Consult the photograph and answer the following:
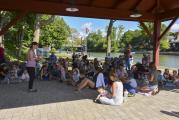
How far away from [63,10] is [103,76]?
141 inches

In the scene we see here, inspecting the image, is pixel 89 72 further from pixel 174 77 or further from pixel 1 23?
pixel 1 23

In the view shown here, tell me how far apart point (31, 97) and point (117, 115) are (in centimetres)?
278

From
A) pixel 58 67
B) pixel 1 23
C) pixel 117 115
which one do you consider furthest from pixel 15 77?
pixel 1 23

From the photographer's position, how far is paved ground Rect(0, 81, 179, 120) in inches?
247

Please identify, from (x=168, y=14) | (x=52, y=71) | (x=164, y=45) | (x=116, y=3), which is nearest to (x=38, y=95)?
(x=52, y=71)

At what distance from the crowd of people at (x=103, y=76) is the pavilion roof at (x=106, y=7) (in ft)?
6.13

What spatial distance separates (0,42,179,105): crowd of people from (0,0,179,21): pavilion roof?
1869 millimetres

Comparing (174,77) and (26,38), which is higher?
(26,38)

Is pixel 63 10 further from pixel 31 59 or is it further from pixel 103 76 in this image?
pixel 103 76

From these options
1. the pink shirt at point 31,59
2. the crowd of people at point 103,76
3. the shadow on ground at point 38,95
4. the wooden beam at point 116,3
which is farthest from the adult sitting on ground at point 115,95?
the wooden beam at point 116,3

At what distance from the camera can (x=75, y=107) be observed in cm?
705

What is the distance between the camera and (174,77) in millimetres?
11305

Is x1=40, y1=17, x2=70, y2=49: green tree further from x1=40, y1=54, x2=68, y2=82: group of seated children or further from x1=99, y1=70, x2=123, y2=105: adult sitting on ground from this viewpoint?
x1=99, y1=70, x2=123, y2=105: adult sitting on ground

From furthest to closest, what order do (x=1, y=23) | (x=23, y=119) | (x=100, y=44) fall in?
(x=100, y=44) < (x=1, y=23) < (x=23, y=119)
